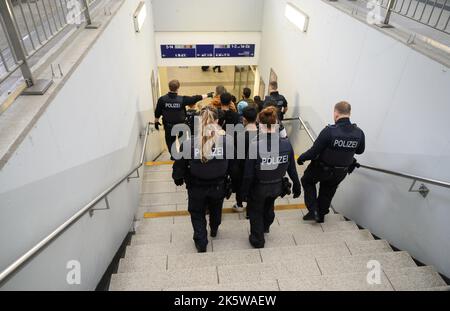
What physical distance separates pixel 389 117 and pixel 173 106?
2974mm

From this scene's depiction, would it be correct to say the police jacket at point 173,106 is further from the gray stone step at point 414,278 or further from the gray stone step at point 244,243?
the gray stone step at point 414,278

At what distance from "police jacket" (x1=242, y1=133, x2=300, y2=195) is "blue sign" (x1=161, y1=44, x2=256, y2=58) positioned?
5.87 m

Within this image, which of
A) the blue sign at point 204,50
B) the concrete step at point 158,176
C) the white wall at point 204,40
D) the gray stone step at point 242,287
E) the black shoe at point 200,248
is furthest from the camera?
the blue sign at point 204,50

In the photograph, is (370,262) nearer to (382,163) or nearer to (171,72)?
(382,163)

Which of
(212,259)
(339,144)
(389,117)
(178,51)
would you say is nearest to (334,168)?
(339,144)

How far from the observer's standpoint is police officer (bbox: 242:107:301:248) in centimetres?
274

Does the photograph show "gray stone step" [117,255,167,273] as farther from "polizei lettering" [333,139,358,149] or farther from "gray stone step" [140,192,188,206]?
"polizei lettering" [333,139,358,149]

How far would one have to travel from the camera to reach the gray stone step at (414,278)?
249 centimetres

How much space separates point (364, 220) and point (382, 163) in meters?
0.78

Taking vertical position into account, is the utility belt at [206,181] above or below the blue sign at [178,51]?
above

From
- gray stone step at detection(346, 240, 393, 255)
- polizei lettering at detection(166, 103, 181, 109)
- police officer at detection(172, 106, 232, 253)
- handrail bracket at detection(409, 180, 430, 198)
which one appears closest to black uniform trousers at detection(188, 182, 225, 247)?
police officer at detection(172, 106, 232, 253)

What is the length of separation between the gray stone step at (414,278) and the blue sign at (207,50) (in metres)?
6.76

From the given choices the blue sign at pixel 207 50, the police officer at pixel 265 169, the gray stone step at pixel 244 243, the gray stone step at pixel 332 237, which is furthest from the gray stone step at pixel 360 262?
the blue sign at pixel 207 50
